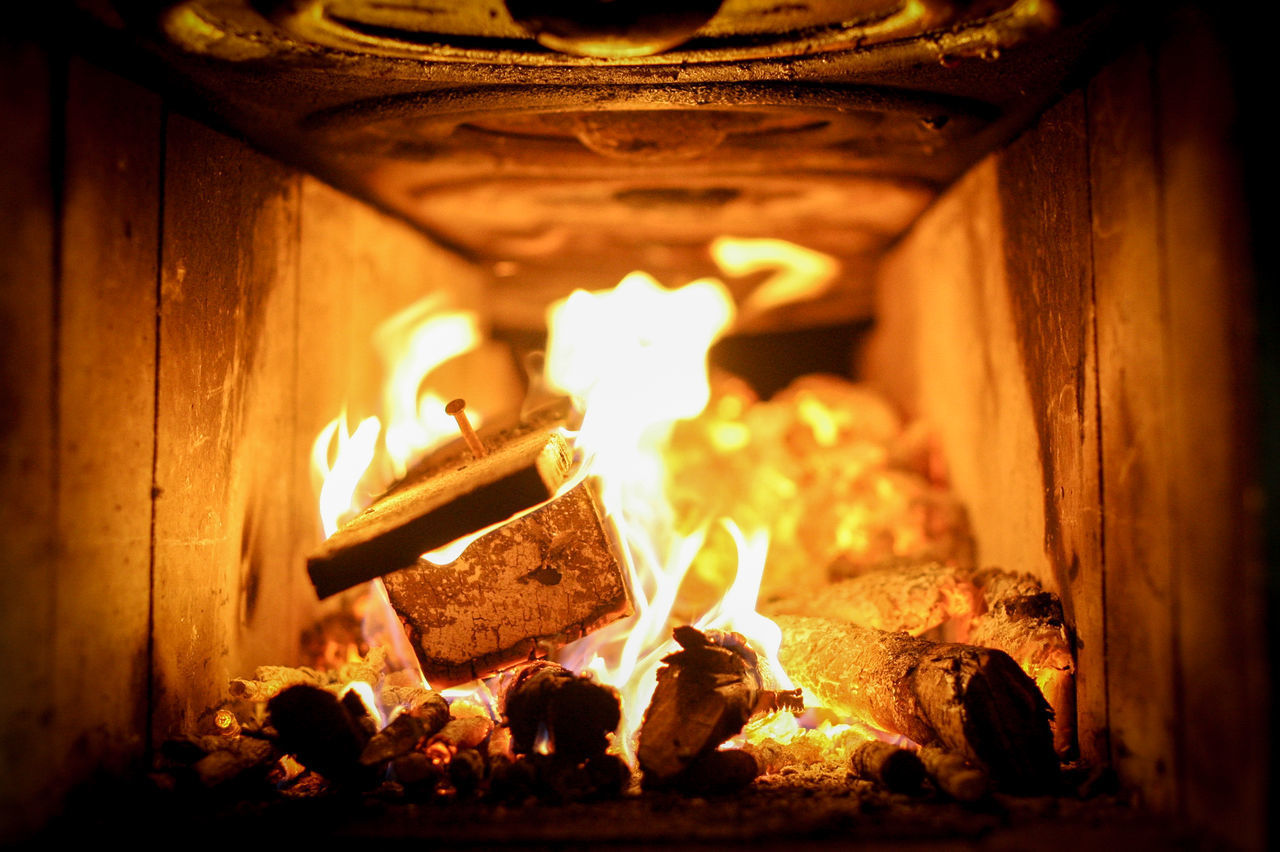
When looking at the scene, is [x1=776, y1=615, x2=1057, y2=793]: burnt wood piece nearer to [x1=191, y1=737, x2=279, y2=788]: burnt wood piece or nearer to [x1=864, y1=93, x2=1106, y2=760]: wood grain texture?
[x1=864, y1=93, x2=1106, y2=760]: wood grain texture

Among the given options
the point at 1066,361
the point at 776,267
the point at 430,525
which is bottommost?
the point at 430,525

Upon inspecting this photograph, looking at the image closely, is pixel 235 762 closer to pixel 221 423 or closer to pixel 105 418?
pixel 105 418

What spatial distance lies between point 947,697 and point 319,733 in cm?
169

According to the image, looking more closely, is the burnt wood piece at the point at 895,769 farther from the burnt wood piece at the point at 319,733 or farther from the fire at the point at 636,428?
the burnt wood piece at the point at 319,733

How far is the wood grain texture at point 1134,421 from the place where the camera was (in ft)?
6.38

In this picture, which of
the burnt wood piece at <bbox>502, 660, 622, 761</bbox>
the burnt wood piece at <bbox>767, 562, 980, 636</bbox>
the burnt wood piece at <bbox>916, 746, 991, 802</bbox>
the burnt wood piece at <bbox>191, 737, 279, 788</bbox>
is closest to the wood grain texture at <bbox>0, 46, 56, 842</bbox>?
the burnt wood piece at <bbox>191, 737, 279, 788</bbox>

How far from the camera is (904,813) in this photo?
2.00 meters

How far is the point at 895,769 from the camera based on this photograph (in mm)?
2148

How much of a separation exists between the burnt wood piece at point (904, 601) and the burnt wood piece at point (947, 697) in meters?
0.38

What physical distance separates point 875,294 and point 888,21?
358cm

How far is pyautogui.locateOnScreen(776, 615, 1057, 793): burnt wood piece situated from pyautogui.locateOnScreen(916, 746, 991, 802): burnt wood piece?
53mm

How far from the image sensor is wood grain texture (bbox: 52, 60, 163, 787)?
2025mm

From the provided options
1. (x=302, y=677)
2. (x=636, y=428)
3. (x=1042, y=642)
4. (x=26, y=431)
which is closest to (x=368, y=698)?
(x=302, y=677)

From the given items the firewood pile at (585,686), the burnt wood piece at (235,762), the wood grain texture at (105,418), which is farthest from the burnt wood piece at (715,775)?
the wood grain texture at (105,418)
